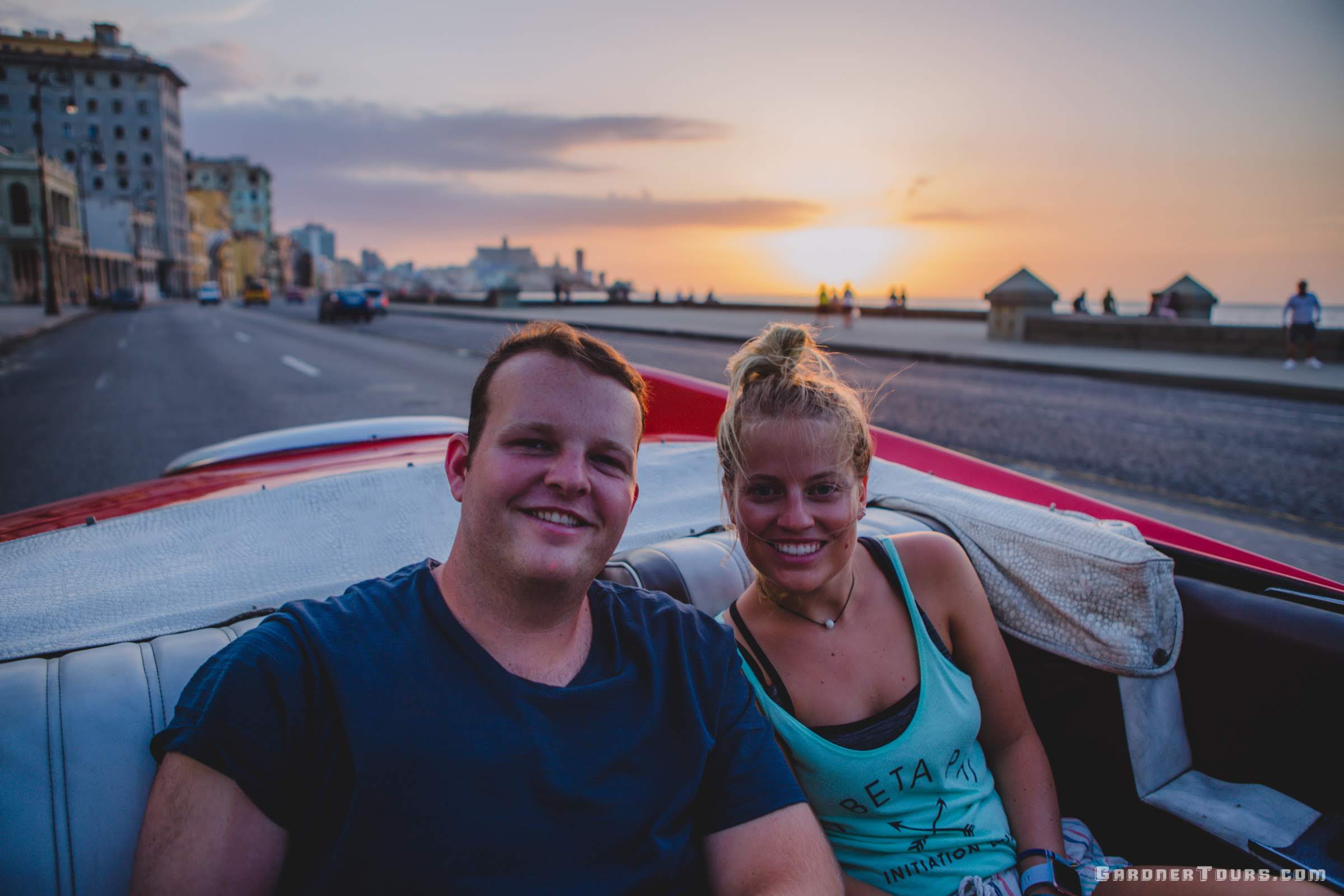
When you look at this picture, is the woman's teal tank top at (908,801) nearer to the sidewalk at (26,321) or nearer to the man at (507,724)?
the man at (507,724)

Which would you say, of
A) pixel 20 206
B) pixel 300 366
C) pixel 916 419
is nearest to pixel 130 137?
pixel 20 206

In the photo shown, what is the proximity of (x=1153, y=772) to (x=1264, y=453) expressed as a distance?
7662mm

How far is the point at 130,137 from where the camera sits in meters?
91.4

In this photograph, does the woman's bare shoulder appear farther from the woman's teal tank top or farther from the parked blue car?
the parked blue car

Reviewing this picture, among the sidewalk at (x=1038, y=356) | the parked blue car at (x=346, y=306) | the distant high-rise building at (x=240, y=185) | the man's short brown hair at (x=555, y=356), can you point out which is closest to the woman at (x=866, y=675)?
the man's short brown hair at (x=555, y=356)

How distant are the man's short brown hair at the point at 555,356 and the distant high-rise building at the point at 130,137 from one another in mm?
54843

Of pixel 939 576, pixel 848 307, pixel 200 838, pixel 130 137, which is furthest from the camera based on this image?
pixel 130 137

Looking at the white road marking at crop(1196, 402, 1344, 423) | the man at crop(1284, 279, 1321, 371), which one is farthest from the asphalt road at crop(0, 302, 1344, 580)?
the man at crop(1284, 279, 1321, 371)

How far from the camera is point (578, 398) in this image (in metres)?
1.53

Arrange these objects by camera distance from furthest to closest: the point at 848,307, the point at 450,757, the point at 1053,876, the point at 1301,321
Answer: the point at 848,307
the point at 1301,321
the point at 1053,876
the point at 450,757

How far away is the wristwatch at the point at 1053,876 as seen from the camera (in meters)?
1.64

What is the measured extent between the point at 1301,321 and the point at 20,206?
70656mm

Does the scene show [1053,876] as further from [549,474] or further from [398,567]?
[398,567]

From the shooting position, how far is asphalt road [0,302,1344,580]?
6.12 metres
